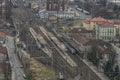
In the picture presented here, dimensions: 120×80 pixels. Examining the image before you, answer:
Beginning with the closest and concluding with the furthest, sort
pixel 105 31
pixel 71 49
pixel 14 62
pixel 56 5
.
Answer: pixel 14 62 < pixel 71 49 < pixel 105 31 < pixel 56 5

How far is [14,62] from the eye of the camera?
6.52 meters

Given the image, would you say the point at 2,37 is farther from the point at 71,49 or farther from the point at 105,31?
the point at 105,31

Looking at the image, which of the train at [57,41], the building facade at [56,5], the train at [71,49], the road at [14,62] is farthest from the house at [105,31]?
the building facade at [56,5]

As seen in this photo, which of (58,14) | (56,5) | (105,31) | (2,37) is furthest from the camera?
(56,5)

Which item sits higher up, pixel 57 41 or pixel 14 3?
pixel 14 3

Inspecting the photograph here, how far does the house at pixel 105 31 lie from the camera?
8.58 metres

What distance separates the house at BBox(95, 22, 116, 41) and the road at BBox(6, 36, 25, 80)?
1.73 m

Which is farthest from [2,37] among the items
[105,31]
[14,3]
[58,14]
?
[14,3]

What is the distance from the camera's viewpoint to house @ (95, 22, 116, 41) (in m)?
8.58

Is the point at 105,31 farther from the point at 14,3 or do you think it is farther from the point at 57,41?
the point at 14,3

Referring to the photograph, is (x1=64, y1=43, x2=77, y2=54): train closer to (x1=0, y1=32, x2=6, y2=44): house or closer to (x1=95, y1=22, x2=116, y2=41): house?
(x1=95, y1=22, x2=116, y2=41): house

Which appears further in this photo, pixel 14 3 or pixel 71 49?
pixel 14 3

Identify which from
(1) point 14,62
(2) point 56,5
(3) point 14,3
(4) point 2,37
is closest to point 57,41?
(4) point 2,37

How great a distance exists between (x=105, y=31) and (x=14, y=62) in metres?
2.74
